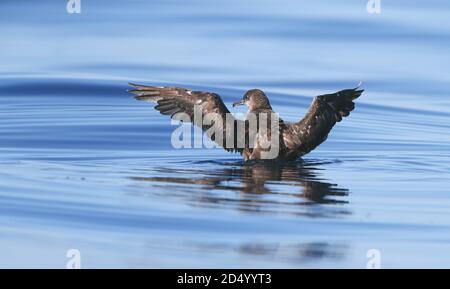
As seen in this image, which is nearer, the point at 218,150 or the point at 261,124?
the point at 261,124

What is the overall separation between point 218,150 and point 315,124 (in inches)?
81.7

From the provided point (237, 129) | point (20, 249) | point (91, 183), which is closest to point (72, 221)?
point (20, 249)

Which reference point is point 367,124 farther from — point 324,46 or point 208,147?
point 324,46

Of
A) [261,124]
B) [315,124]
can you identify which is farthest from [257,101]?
[315,124]

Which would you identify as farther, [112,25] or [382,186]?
[112,25]

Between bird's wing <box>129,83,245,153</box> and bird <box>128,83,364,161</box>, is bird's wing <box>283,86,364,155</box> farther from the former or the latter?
bird's wing <box>129,83,245,153</box>

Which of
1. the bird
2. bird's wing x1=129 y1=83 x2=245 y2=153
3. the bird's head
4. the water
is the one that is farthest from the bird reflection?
the bird's head

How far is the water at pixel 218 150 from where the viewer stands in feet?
32.3

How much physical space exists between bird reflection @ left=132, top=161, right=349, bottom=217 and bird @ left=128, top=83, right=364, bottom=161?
23cm

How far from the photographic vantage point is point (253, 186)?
39.8 ft

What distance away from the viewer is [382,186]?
40.9ft

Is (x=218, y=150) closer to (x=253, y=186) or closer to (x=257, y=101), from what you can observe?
(x=257, y=101)

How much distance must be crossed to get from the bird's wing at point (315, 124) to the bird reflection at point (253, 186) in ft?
0.96

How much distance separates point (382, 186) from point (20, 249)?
4385 mm
